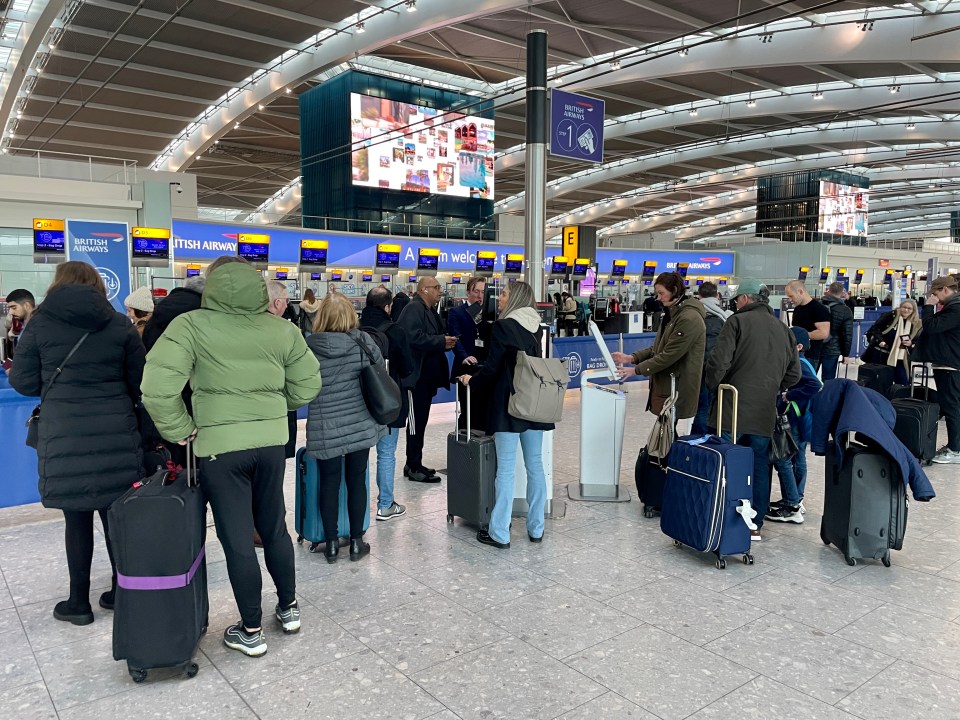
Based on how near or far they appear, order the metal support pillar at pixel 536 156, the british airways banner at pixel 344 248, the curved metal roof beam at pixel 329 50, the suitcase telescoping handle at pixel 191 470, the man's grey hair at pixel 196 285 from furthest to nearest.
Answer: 1. the british airways banner at pixel 344 248
2. the curved metal roof beam at pixel 329 50
3. the metal support pillar at pixel 536 156
4. the man's grey hair at pixel 196 285
5. the suitcase telescoping handle at pixel 191 470

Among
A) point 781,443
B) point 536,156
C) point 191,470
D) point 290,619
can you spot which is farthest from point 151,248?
point 781,443

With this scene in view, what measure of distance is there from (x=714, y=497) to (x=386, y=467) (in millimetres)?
1954

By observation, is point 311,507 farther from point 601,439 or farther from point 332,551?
point 601,439

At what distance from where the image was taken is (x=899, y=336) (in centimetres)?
645

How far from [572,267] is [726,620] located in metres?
17.1

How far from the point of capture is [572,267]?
19.6 m

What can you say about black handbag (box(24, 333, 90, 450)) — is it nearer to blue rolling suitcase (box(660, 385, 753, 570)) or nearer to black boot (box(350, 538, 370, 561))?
black boot (box(350, 538, 370, 561))

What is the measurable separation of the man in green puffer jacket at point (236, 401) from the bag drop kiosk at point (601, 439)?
8.08 feet

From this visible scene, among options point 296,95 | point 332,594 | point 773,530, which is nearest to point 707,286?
point 773,530

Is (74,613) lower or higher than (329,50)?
lower

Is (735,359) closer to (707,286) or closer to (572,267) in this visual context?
(707,286)

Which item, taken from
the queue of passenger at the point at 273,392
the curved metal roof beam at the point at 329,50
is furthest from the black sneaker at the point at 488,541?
the curved metal roof beam at the point at 329,50

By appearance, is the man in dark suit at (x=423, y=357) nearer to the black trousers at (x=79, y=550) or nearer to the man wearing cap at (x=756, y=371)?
the man wearing cap at (x=756, y=371)

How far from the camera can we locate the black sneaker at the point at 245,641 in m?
2.66
